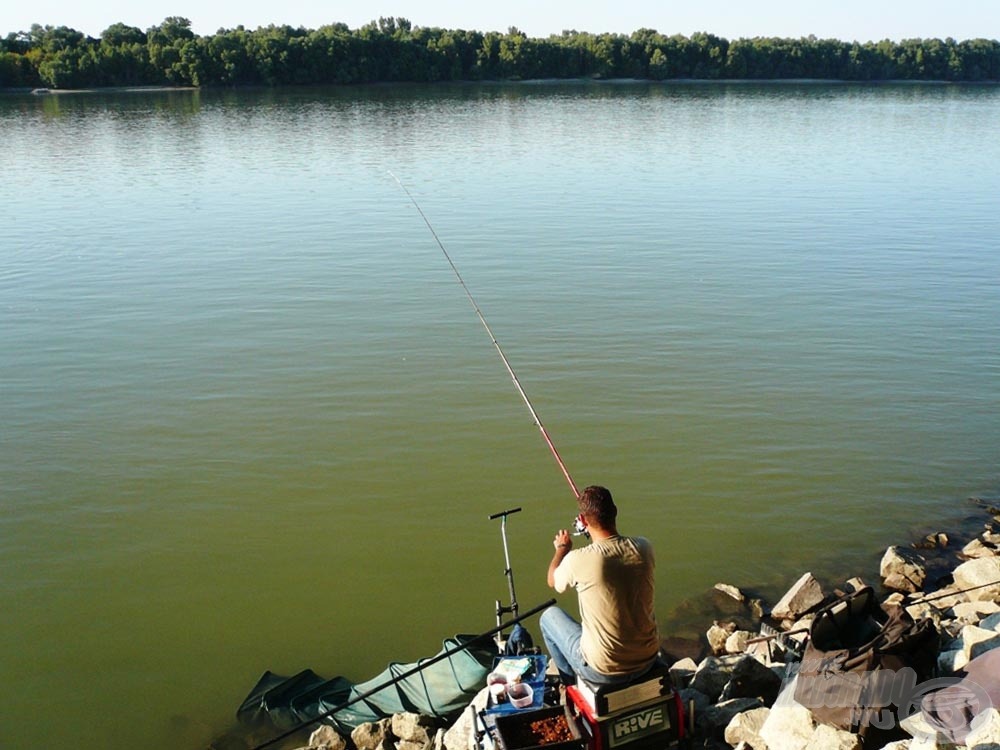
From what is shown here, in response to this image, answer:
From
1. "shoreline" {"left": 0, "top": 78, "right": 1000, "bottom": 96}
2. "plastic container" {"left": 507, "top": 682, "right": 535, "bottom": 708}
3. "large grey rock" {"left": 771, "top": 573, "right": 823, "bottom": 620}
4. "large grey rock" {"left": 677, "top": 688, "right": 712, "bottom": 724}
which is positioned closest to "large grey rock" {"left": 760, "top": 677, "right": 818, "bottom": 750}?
"large grey rock" {"left": 677, "top": 688, "right": 712, "bottom": 724}

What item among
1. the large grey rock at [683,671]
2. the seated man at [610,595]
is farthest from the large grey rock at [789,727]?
the large grey rock at [683,671]

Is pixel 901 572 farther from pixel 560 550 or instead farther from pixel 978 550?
pixel 560 550

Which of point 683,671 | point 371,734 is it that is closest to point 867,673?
point 683,671

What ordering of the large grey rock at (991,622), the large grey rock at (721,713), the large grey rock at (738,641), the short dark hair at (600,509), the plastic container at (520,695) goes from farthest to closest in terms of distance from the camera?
the large grey rock at (738,641) → the large grey rock at (991,622) → the large grey rock at (721,713) → the plastic container at (520,695) → the short dark hair at (600,509)

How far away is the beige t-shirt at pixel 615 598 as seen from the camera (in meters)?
4.34

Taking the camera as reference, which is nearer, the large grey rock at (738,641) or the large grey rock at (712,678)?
the large grey rock at (712,678)

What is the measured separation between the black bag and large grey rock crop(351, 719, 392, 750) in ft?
8.24

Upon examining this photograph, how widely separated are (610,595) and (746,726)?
1.26 metres

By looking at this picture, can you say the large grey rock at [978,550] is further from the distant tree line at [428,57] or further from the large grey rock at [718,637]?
the distant tree line at [428,57]

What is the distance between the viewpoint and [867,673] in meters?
4.59

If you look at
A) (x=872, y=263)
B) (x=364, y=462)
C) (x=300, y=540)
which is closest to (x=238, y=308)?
(x=364, y=462)

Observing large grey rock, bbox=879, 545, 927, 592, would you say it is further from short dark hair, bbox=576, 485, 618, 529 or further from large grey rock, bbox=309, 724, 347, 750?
large grey rock, bbox=309, 724, 347, 750

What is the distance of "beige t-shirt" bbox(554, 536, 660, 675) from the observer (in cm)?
434

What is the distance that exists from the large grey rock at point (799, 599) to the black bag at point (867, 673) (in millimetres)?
1515
